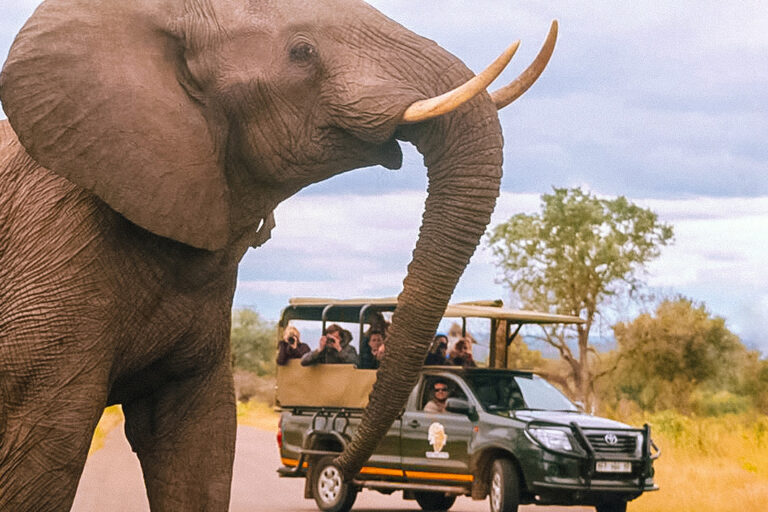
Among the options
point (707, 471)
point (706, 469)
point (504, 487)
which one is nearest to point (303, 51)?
point (504, 487)

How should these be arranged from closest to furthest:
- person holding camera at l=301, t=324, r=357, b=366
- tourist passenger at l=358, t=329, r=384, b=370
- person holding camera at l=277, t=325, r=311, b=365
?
tourist passenger at l=358, t=329, r=384, b=370 → person holding camera at l=301, t=324, r=357, b=366 → person holding camera at l=277, t=325, r=311, b=365

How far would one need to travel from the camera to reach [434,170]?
6012 mm

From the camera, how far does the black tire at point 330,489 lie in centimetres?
1659

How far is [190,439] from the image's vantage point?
272 inches

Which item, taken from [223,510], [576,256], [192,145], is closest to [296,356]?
[223,510]

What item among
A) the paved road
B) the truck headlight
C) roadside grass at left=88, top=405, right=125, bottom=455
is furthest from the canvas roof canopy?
roadside grass at left=88, top=405, right=125, bottom=455

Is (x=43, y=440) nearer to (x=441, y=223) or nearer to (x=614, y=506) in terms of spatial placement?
(x=441, y=223)

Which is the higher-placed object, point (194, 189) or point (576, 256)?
point (576, 256)

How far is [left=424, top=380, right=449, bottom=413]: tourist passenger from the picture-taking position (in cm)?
1636

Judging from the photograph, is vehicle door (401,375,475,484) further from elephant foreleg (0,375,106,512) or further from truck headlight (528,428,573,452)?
elephant foreleg (0,375,106,512)

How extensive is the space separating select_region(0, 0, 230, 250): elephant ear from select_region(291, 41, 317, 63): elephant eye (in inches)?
18.1

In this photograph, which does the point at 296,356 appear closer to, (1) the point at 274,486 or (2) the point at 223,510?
(1) the point at 274,486

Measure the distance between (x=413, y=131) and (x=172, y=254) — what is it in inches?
45.9

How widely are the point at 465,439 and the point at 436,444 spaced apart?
40 cm
